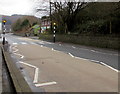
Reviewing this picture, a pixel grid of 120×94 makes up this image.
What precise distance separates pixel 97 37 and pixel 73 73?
551 inches

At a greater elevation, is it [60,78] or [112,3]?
[112,3]

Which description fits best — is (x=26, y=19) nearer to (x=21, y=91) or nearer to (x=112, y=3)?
(x=112, y=3)

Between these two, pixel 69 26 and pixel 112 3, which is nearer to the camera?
pixel 112 3

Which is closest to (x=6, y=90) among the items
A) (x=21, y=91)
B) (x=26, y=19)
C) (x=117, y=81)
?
(x=21, y=91)

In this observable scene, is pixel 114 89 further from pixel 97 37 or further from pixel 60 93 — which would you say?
pixel 97 37

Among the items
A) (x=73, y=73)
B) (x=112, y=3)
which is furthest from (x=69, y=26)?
(x=73, y=73)

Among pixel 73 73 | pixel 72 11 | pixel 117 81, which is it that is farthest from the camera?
pixel 72 11

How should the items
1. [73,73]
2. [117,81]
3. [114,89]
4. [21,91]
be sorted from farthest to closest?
1. [73,73]
2. [117,81]
3. [114,89]
4. [21,91]

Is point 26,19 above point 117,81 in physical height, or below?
above

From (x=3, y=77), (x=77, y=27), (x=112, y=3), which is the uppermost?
(x=112, y=3)

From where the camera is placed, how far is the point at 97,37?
811 inches

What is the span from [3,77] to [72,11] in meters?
24.6

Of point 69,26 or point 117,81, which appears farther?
point 69,26

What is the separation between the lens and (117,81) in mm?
6082
